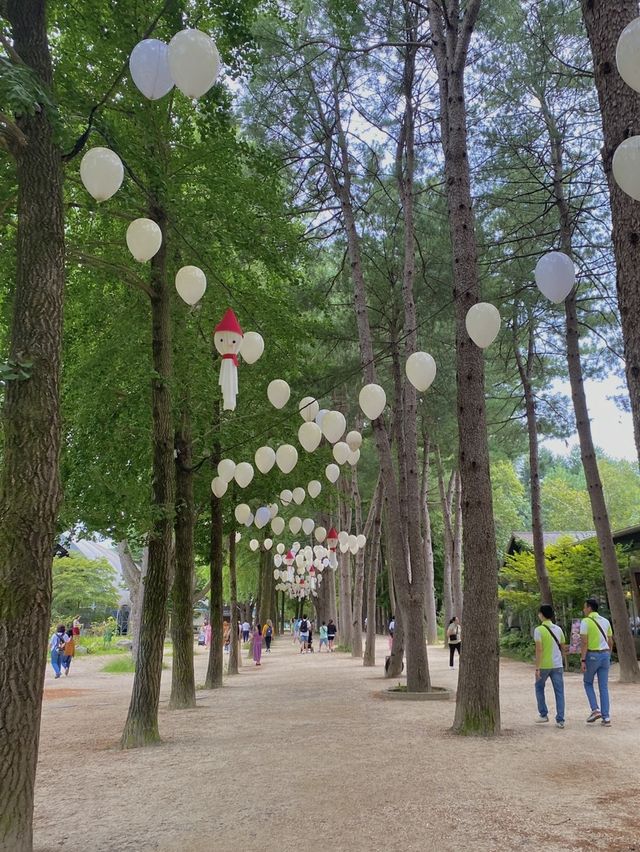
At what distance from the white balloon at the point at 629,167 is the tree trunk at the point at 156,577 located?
5906mm

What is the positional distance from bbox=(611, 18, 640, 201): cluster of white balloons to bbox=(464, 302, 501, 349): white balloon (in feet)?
10.4

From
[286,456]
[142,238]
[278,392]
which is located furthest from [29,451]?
[286,456]

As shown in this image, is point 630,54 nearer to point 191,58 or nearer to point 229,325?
point 191,58

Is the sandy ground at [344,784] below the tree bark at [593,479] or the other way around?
below

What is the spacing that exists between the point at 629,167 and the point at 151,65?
3143 millimetres

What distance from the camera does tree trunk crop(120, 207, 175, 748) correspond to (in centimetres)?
776

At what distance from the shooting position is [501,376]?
61.0 feet

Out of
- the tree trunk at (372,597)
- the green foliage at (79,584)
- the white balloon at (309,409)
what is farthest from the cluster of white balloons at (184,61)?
the green foliage at (79,584)

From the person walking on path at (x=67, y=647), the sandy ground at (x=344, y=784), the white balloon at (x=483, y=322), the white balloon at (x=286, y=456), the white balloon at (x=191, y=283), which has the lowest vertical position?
the sandy ground at (x=344, y=784)

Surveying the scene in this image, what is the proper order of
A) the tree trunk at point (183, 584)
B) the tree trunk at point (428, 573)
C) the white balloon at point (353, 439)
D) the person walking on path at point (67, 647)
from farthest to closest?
the tree trunk at point (428, 573)
the person walking on path at point (67, 647)
the white balloon at point (353, 439)
the tree trunk at point (183, 584)

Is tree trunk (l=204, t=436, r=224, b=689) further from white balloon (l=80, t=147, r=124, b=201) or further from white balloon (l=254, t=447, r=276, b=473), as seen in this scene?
white balloon (l=80, t=147, r=124, b=201)

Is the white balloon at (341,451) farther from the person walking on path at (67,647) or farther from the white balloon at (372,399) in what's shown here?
the person walking on path at (67,647)

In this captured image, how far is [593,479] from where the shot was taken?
1320 cm

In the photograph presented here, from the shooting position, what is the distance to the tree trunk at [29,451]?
3844 millimetres
